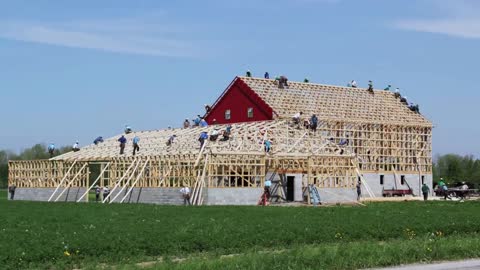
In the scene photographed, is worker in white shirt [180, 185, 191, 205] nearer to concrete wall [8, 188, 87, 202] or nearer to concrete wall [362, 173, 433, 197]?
concrete wall [8, 188, 87, 202]

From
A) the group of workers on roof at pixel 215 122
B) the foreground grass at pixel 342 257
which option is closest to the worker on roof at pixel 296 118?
the group of workers on roof at pixel 215 122

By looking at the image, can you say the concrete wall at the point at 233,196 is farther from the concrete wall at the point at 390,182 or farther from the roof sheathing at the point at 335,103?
the concrete wall at the point at 390,182

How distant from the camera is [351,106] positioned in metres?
69.4

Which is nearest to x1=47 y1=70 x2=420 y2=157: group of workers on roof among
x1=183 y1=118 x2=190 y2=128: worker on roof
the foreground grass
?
x1=183 y1=118 x2=190 y2=128: worker on roof

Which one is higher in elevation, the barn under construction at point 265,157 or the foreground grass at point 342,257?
the barn under construction at point 265,157

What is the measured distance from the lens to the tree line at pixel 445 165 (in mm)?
109062

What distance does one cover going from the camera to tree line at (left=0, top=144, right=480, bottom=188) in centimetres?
10906

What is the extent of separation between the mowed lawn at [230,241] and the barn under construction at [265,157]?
1647 cm

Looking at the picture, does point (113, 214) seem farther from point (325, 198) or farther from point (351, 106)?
point (351, 106)

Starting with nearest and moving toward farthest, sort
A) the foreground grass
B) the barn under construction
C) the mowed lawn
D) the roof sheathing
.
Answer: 1. the foreground grass
2. the mowed lawn
3. the barn under construction
4. the roof sheathing

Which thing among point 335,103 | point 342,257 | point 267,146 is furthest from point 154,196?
point 342,257

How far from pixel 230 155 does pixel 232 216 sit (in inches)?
626

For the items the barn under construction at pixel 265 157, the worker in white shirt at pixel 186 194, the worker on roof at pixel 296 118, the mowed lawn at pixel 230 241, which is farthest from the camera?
the worker on roof at pixel 296 118

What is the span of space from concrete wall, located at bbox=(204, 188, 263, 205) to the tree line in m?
58.5
